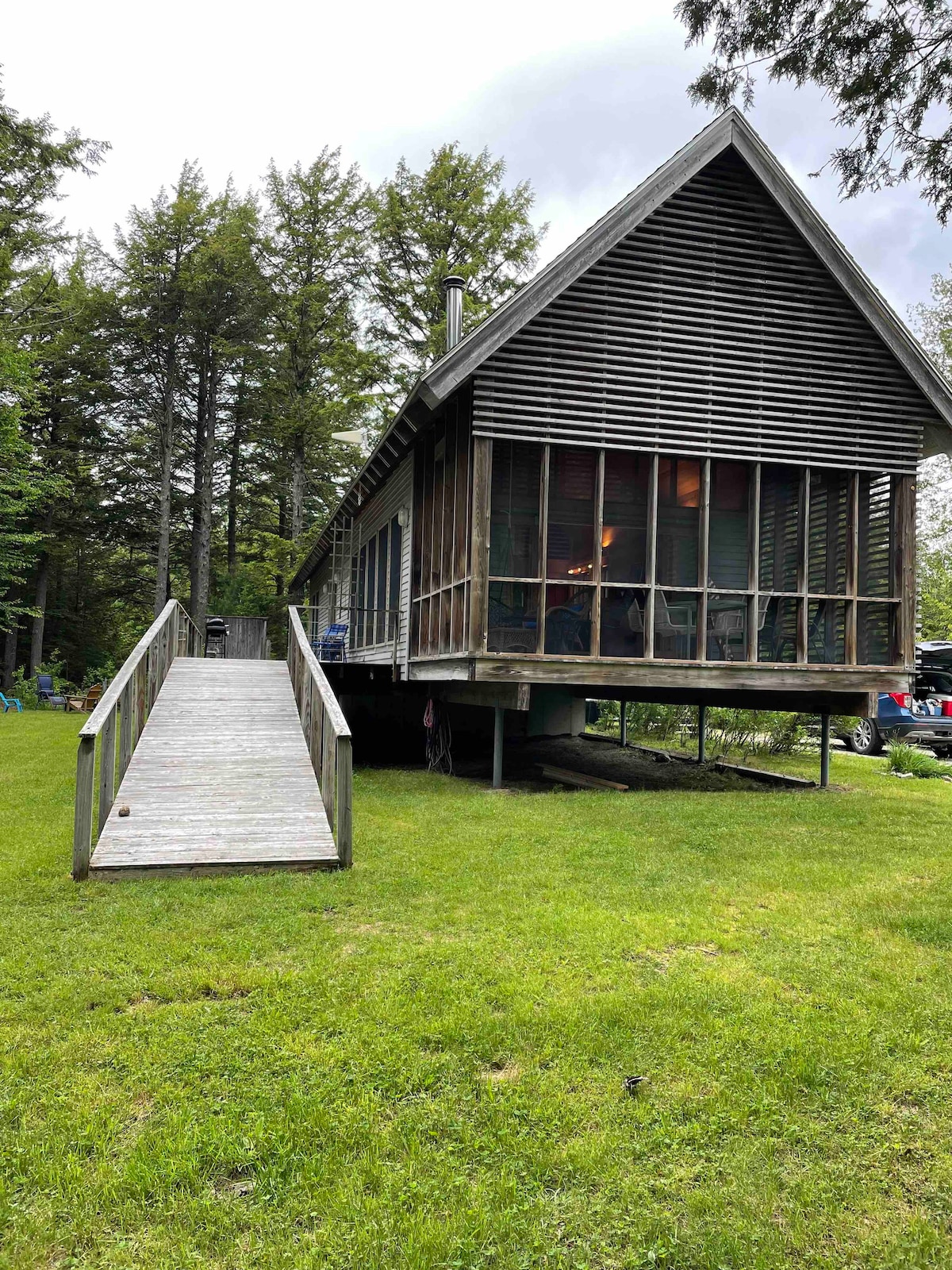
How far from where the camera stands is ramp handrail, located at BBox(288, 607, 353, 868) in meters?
5.64

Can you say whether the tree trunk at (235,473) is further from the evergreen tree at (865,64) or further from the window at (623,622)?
the evergreen tree at (865,64)

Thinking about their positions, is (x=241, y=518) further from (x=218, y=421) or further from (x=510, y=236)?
(x=510, y=236)

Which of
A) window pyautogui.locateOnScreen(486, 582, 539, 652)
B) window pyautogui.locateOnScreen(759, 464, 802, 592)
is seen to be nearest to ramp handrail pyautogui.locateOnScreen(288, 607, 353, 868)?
window pyautogui.locateOnScreen(486, 582, 539, 652)

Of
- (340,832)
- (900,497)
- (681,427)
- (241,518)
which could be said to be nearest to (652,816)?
(340,832)

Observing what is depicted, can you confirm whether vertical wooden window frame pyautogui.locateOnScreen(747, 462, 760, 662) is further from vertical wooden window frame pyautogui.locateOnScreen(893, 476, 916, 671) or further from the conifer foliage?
the conifer foliage

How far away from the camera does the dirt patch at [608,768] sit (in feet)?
34.4

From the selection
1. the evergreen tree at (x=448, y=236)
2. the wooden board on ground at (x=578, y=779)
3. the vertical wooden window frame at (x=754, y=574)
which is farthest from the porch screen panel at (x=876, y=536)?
the evergreen tree at (x=448, y=236)

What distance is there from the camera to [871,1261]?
215 centimetres

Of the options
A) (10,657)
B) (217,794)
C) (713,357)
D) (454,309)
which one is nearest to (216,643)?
(10,657)

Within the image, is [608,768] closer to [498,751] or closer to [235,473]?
[498,751]

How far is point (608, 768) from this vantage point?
11.7 metres

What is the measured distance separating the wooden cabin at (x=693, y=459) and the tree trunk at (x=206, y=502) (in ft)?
55.4

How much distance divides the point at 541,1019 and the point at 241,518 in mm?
30189

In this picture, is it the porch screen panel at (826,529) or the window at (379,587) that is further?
the window at (379,587)
